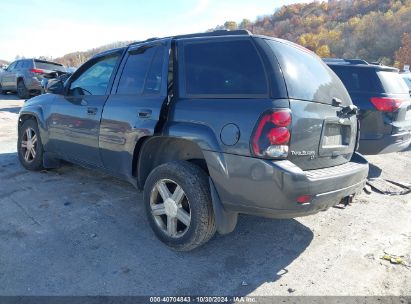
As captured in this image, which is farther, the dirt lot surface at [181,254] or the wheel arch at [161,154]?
the wheel arch at [161,154]

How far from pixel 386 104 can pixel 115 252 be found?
4380 millimetres

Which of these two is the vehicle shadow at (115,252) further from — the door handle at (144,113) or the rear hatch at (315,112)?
the door handle at (144,113)

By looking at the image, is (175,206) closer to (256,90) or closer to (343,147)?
(256,90)

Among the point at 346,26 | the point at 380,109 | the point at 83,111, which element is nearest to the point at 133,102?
the point at 83,111

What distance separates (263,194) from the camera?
8.62ft

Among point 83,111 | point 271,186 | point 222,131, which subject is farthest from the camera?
point 83,111

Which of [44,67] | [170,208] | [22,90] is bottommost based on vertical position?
[170,208]

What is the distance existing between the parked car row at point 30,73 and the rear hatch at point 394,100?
11.6m

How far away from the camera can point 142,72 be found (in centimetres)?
365

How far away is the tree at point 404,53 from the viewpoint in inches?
1567

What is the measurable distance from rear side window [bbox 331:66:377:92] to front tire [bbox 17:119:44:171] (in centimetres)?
482

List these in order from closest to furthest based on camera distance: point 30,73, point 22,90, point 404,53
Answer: point 30,73
point 22,90
point 404,53

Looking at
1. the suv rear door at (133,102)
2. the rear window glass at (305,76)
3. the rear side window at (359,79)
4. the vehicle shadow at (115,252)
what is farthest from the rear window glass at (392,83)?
the suv rear door at (133,102)

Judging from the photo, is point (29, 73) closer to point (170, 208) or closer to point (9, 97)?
point (9, 97)
